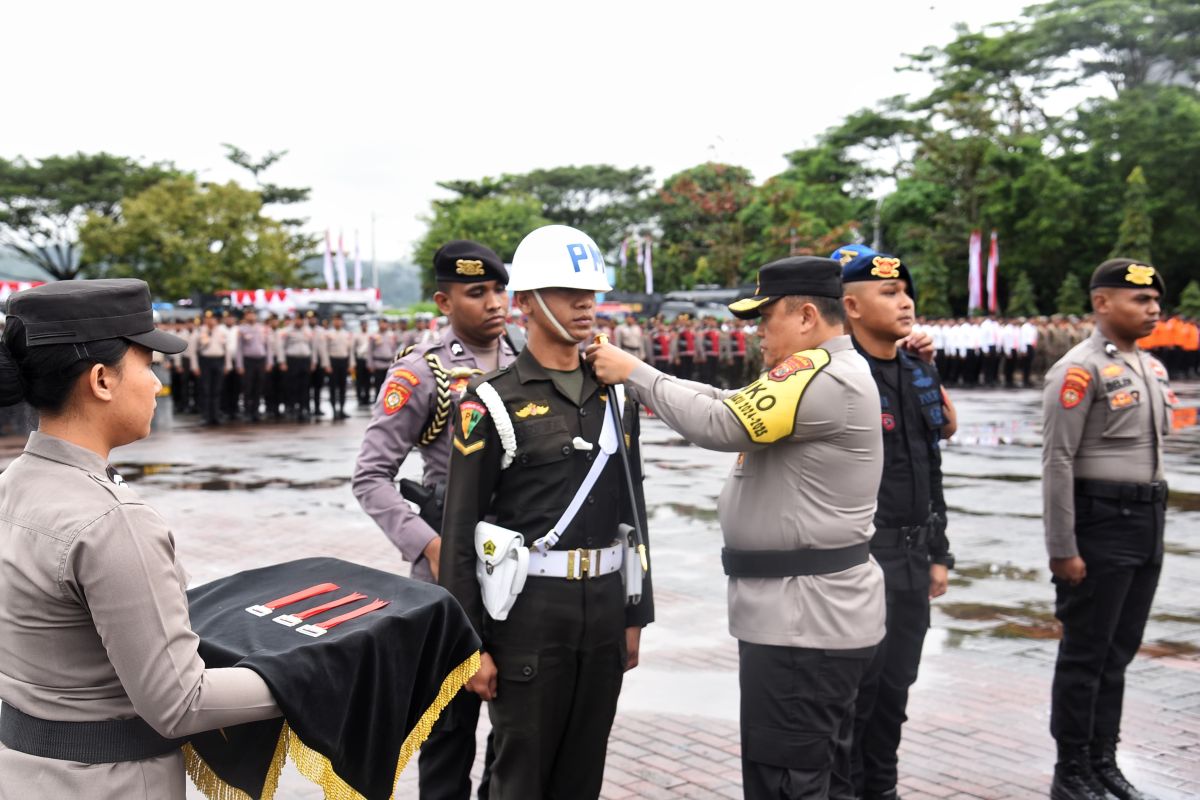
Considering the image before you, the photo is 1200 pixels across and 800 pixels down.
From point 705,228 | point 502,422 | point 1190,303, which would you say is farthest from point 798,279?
point 705,228

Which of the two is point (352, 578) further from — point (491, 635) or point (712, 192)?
point (712, 192)

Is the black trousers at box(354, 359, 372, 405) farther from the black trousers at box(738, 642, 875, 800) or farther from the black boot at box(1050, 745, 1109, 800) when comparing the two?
the black trousers at box(738, 642, 875, 800)

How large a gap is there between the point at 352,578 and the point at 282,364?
67.2ft

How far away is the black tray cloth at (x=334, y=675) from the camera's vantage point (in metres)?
2.20

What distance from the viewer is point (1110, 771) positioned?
4.44 meters

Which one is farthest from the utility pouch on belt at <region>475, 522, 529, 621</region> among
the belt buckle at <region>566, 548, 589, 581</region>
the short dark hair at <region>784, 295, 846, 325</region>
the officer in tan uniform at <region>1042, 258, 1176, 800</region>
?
the officer in tan uniform at <region>1042, 258, 1176, 800</region>

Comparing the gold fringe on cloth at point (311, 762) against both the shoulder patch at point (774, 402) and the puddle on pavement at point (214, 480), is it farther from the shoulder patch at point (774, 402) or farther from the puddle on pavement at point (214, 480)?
the puddle on pavement at point (214, 480)

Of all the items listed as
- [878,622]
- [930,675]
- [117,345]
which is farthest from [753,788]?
[930,675]

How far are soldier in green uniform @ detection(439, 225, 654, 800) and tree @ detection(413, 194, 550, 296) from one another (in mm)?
58333

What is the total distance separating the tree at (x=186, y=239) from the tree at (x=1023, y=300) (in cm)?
3151

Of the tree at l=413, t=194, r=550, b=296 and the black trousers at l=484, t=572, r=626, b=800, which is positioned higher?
the tree at l=413, t=194, r=550, b=296

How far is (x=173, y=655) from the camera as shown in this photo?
6.60ft

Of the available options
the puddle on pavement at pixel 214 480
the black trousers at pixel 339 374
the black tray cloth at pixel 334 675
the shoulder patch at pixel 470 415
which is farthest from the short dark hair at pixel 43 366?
the black trousers at pixel 339 374

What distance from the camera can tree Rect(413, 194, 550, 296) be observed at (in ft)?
212
